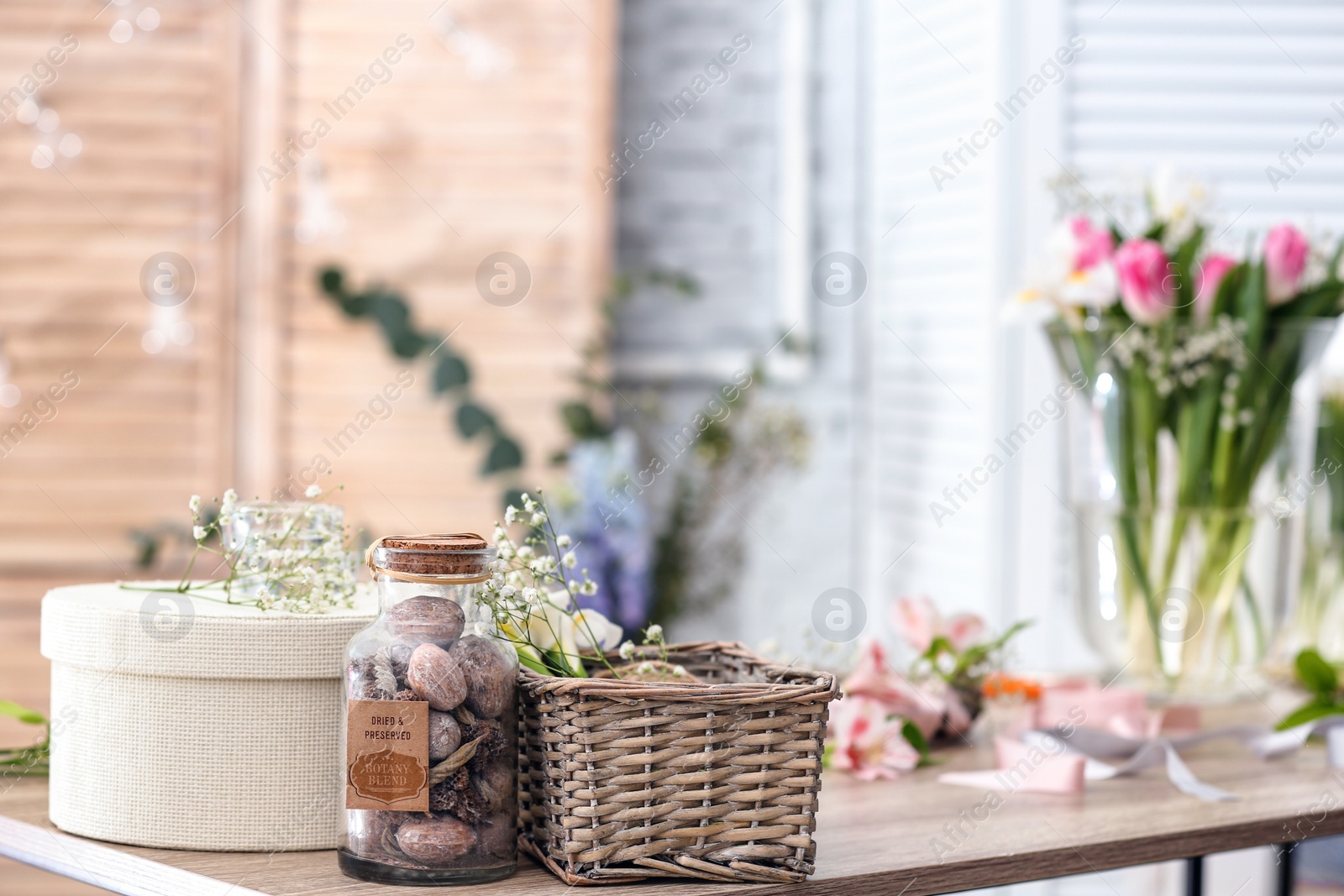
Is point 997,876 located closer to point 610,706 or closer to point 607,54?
point 610,706

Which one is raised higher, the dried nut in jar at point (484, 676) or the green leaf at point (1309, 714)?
the dried nut in jar at point (484, 676)

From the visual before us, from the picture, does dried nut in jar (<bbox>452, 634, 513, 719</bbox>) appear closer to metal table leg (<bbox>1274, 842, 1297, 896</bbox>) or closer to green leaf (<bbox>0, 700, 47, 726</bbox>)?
green leaf (<bbox>0, 700, 47, 726</bbox>)

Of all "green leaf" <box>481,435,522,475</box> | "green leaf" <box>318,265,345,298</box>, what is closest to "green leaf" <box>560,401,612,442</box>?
"green leaf" <box>481,435,522,475</box>

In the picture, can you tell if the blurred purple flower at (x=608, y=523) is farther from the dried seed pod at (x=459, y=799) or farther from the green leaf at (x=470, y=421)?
the dried seed pod at (x=459, y=799)

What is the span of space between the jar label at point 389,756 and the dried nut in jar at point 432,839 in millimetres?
14

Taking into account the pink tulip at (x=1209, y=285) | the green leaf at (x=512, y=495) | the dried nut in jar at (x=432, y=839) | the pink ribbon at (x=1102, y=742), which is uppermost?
the pink tulip at (x=1209, y=285)

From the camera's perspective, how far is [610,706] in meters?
0.77

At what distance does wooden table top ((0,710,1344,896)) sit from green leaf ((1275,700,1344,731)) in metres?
0.06

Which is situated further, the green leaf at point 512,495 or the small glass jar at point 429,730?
the green leaf at point 512,495

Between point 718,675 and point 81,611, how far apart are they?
456 mm

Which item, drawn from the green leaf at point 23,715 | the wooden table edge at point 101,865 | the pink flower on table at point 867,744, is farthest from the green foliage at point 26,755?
the pink flower on table at point 867,744

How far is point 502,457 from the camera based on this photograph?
2350mm

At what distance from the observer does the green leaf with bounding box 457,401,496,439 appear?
2.36 m

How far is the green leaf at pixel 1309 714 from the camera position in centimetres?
129
